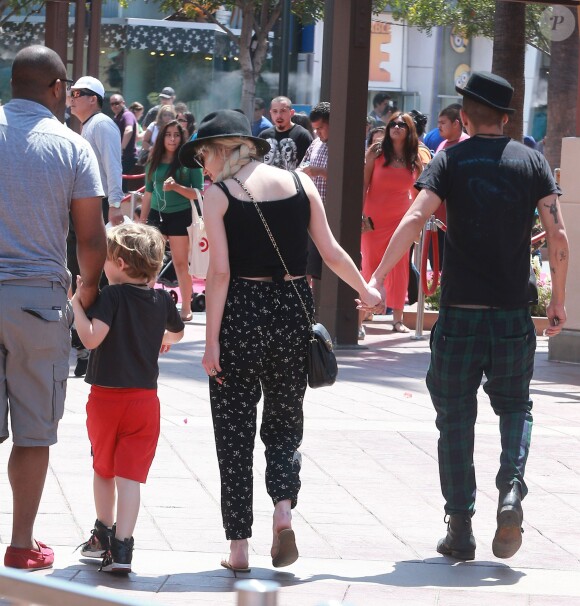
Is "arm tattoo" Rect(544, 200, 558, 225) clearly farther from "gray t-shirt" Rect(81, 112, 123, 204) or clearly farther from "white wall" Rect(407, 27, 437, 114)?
"white wall" Rect(407, 27, 437, 114)

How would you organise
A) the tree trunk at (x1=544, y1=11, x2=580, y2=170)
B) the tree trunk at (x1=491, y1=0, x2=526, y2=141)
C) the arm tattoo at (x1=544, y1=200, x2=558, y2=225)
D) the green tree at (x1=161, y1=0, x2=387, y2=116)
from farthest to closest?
1. the green tree at (x1=161, y1=0, x2=387, y2=116)
2. the tree trunk at (x1=544, y1=11, x2=580, y2=170)
3. the tree trunk at (x1=491, y1=0, x2=526, y2=141)
4. the arm tattoo at (x1=544, y1=200, x2=558, y2=225)

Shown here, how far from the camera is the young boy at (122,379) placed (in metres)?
4.79

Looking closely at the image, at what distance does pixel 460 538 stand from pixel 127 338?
1471 mm

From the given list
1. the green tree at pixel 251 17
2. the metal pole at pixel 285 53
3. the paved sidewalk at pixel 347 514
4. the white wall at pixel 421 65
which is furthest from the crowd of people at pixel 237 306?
the white wall at pixel 421 65

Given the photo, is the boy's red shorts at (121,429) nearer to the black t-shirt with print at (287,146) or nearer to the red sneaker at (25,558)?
the red sneaker at (25,558)

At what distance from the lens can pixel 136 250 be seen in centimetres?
488

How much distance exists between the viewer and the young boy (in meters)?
4.79

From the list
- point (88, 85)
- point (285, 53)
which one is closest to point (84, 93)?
point (88, 85)

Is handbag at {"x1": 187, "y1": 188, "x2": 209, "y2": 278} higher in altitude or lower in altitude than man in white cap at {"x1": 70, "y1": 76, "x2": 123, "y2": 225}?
lower

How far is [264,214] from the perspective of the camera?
4.79m

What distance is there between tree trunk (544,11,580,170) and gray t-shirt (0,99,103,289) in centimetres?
1661

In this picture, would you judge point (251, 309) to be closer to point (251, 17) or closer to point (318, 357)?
point (318, 357)

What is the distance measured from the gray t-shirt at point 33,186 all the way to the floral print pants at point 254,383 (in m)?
0.69

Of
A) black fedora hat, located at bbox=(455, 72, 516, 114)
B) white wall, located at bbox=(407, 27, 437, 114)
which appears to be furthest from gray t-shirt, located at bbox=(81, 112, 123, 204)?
white wall, located at bbox=(407, 27, 437, 114)
